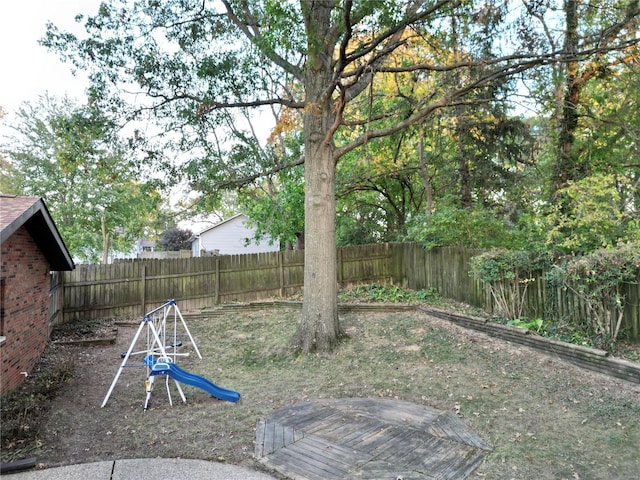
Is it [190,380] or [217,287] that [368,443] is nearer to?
[190,380]

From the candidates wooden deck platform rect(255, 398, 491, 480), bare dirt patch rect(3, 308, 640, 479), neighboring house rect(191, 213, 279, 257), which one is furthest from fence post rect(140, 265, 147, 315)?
neighboring house rect(191, 213, 279, 257)

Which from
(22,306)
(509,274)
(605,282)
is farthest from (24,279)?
(605,282)

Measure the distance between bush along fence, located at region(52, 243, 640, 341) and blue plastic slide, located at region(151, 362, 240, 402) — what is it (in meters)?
5.55

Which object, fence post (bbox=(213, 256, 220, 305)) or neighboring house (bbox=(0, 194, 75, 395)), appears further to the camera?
fence post (bbox=(213, 256, 220, 305))

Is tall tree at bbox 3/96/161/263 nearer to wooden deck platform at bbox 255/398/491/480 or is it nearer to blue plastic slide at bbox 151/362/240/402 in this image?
blue plastic slide at bbox 151/362/240/402

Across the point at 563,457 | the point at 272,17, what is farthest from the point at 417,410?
the point at 272,17

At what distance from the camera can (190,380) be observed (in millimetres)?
5227

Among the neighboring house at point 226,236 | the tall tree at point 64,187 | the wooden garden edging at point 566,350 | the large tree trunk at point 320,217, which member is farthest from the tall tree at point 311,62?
the neighboring house at point 226,236

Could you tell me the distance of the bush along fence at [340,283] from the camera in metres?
7.02

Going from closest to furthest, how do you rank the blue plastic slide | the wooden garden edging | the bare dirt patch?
the bare dirt patch < the blue plastic slide < the wooden garden edging

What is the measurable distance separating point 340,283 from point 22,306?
9.29 meters

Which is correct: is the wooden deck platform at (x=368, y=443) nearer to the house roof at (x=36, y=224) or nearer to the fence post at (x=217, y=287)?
the house roof at (x=36, y=224)

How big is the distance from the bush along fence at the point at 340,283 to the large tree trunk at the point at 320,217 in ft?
11.3

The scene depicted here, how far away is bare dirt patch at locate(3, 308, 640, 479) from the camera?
3869mm
